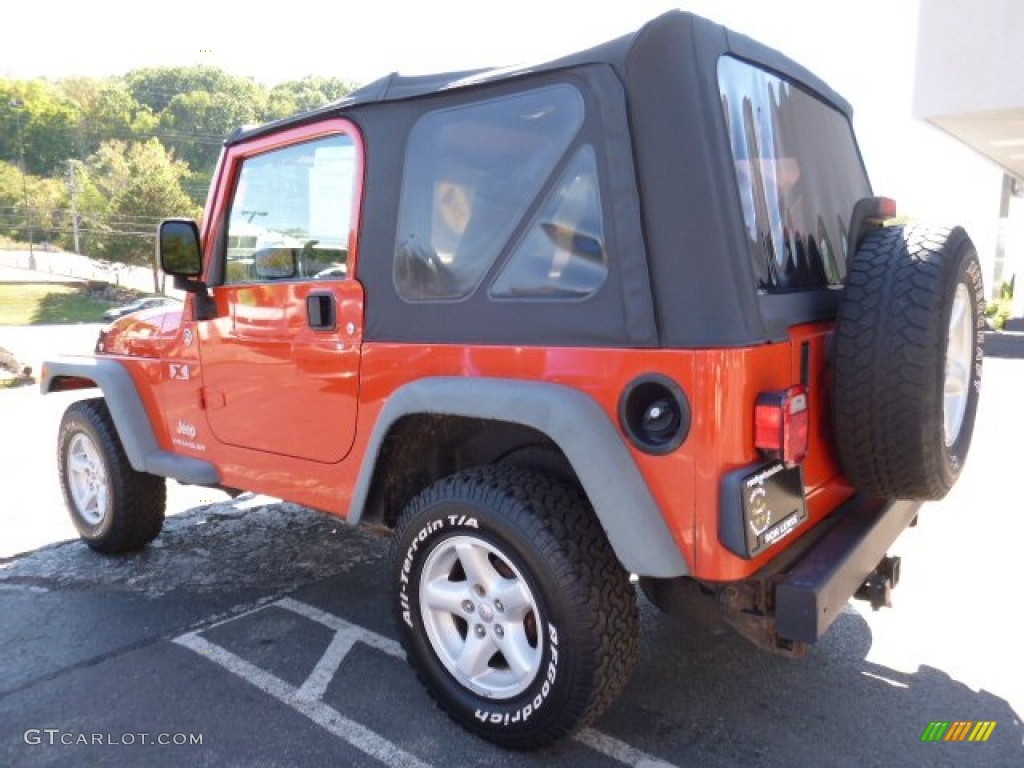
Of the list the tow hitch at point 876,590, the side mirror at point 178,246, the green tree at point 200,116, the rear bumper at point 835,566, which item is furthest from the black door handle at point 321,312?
the green tree at point 200,116

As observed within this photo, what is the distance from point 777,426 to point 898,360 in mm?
418

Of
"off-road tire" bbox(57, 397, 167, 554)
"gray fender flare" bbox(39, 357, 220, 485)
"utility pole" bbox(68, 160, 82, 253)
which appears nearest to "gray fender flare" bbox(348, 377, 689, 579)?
"gray fender flare" bbox(39, 357, 220, 485)

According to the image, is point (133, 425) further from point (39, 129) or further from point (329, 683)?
point (39, 129)

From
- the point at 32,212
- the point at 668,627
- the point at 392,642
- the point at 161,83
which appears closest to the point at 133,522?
the point at 392,642

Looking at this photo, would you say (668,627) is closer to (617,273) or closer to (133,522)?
(617,273)

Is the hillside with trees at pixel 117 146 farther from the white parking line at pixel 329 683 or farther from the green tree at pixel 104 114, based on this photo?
the white parking line at pixel 329 683

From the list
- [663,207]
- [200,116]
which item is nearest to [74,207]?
[200,116]

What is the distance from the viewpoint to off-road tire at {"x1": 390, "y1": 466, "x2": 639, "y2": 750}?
7.20 feet

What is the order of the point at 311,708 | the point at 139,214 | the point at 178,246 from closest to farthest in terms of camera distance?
the point at 311,708
the point at 178,246
the point at 139,214

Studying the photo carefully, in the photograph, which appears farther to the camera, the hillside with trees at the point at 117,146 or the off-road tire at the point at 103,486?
the hillside with trees at the point at 117,146

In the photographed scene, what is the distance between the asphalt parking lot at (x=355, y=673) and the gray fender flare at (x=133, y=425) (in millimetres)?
628

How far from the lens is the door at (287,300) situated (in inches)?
112

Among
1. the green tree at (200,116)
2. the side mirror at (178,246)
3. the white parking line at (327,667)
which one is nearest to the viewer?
the white parking line at (327,667)

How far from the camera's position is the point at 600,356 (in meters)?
2.15
